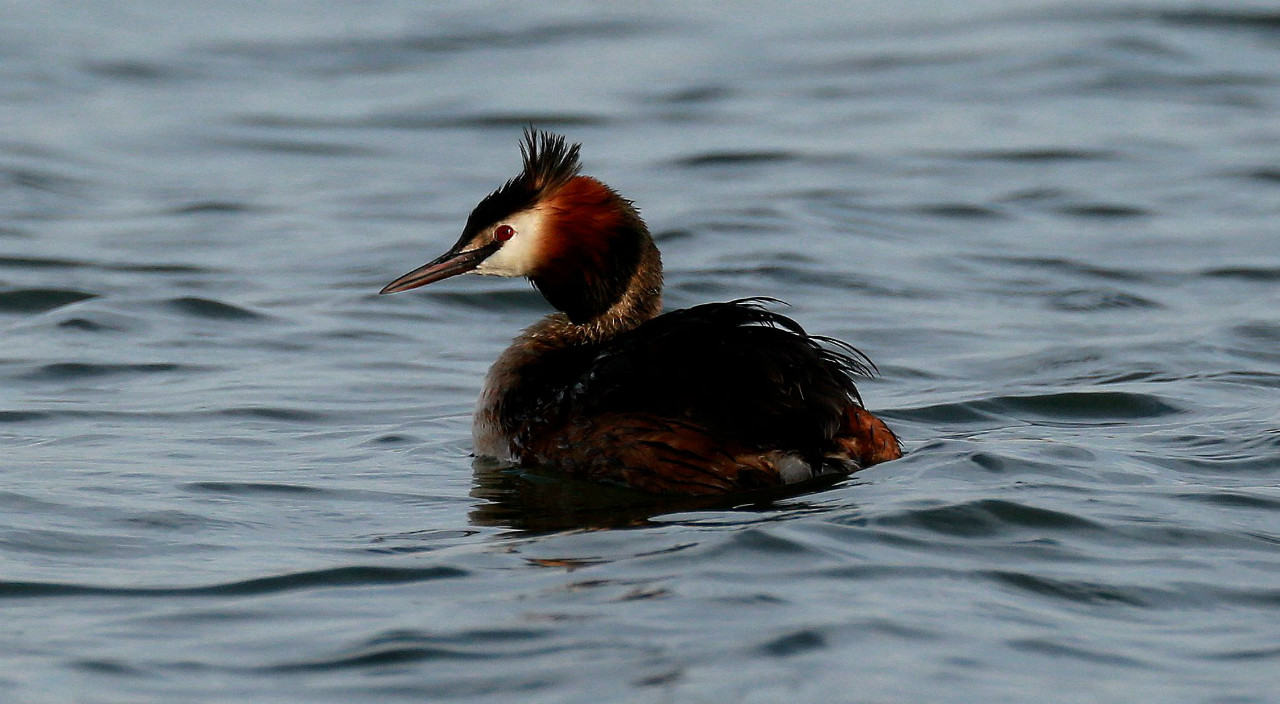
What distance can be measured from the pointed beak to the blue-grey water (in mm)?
677

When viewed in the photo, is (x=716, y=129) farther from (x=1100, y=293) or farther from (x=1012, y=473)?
(x=1012, y=473)

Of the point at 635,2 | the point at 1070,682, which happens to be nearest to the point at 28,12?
the point at 635,2

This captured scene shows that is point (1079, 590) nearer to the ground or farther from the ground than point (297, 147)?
nearer to the ground

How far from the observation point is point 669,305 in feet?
35.4

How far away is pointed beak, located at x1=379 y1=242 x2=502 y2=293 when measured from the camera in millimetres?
7547

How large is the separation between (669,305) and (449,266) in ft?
10.8

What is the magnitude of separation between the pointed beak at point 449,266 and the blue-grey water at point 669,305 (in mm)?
677

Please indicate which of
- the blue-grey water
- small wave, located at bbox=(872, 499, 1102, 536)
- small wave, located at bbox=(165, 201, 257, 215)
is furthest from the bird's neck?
small wave, located at bbox=(165, 201, 257, 215)

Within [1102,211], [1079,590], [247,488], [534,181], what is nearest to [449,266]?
[534,181]

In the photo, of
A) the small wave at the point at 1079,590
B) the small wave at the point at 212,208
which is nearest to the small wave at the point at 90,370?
the small wave at the point at 212,208

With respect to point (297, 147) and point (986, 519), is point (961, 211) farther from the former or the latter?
point (986, 519)

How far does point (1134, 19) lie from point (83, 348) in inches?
479

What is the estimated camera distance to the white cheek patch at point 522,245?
7.42m

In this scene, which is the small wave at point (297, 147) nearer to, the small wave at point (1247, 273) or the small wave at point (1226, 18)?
the small wave at point (1247, 273)
